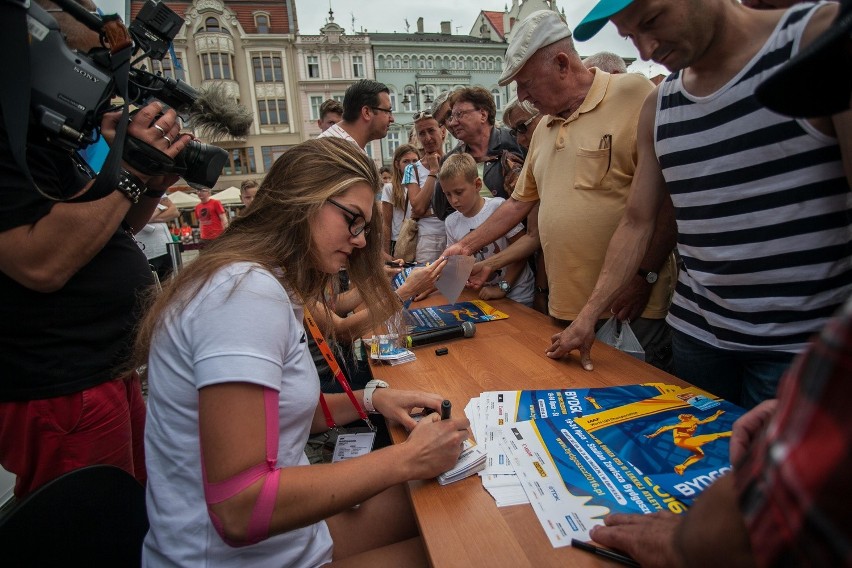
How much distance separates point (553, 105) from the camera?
6.99 feet

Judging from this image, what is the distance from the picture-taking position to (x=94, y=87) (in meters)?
1.28

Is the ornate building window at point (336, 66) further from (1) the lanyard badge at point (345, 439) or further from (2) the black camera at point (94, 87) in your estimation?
(1) the lanyard badge at point (345, 439)

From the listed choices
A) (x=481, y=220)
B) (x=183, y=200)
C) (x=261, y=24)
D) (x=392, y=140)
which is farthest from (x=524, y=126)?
(x=261, y=24)

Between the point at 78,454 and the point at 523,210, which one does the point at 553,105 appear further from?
the point at 78,454

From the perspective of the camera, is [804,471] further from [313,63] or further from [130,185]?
[313,63]

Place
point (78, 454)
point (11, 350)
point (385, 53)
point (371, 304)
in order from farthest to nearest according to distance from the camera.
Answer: point (385, 53) → point (371, 304) → point (78, 454) → point (11, 350)

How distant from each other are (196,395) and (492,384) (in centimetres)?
96

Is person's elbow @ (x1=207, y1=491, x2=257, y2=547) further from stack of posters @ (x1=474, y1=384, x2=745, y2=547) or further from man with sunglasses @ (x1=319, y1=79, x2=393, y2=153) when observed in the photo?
man with sunglasses @ (x1=319, y1=79, x2=393, y2=153)

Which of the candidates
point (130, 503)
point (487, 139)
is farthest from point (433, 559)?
point (487, 139)

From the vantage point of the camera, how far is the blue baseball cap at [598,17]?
1.27 m

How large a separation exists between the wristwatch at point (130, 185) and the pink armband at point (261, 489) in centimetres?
98

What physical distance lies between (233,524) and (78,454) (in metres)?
0.90

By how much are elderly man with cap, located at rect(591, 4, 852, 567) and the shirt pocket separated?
1.50 meters

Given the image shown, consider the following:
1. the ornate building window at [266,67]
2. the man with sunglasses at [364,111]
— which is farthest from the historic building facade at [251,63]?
the man with sunglasses at [364,111]
